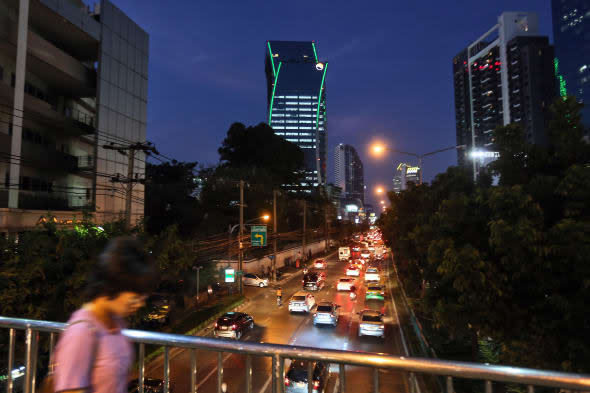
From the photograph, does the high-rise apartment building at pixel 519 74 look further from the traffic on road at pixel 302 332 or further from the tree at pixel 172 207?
the traffic on road at pixel 302 332

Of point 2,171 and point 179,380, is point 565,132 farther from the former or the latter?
point 2,171

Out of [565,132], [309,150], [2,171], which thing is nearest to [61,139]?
[2,171]

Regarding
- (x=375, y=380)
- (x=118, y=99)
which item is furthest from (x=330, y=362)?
(x=118, y=99)

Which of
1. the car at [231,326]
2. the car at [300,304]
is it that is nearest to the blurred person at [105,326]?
the car at [231,326]

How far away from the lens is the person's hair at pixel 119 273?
6.54 feet

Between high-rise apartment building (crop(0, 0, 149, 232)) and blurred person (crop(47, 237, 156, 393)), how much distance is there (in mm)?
19165

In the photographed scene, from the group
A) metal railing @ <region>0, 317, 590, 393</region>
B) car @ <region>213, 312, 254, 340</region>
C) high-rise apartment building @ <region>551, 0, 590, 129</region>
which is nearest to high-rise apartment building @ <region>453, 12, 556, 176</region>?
high-rise apartment building @ <region>551, 0, 590, 129</region>

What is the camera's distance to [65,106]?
27.5 metres

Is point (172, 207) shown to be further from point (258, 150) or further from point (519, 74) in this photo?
point (519, 74)

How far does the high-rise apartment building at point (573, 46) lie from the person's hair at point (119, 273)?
8869cm

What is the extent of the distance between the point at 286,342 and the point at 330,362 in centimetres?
1510

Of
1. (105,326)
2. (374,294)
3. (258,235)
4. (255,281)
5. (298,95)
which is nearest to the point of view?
(105,326)

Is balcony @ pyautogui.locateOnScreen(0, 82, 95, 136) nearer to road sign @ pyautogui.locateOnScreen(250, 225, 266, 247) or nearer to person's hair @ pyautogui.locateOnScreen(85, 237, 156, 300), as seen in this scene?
road sign @ pyautogui.locateOnScreen(250, 225, 266, 247)

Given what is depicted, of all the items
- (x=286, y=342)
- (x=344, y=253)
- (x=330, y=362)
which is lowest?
(x=286, y=342)
